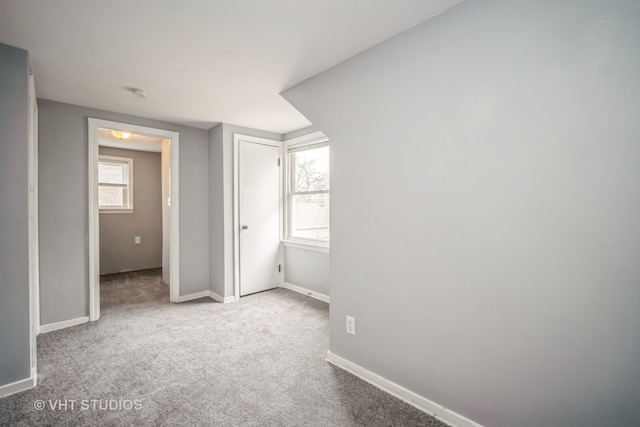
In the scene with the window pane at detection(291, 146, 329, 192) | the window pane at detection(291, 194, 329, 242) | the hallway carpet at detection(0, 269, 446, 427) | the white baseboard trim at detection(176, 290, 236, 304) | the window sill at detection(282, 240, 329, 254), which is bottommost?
the hallway carpet at detection(0, 269, 446, 427)

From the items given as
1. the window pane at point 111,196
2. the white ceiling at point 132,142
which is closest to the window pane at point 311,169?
the white ceiling at point 132,142

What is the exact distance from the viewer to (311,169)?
394 centimetres

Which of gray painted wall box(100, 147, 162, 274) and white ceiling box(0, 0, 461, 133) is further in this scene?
gray painted wall box(100, 147, 162, 274)

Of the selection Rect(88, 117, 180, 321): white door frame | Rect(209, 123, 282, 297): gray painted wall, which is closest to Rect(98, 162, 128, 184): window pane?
Rect(88, 117, 180, 321): white door frame

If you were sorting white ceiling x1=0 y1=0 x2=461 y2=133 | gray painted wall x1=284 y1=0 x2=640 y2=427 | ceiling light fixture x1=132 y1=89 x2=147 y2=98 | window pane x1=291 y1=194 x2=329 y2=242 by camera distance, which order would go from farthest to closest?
window pane x1=291 y1=194 x2=329 y2=242 < ceiling light fixture x1=132 y1=89 x2=147 y2=98 < white ceiling x1=0 y1=0 x2=461 y2=133 < gray painted wall x1=284 y1=0 x2=640 y2=427

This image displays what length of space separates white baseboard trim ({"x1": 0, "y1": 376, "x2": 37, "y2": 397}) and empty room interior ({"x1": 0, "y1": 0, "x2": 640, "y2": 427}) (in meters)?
0.02

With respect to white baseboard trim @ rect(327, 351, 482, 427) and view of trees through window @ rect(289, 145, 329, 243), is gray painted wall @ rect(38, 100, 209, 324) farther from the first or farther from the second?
white baseboard trim @ rect(327, 351, 482, 427)

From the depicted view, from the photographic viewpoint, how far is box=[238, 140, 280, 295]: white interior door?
3.89m

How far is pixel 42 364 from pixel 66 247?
3.92 feet

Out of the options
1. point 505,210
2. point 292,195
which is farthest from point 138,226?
point 505,210

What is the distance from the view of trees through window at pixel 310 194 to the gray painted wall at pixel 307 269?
8.4 inches

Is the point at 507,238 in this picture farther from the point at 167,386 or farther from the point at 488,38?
the point at 167,386

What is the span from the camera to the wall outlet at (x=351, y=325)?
2.17m

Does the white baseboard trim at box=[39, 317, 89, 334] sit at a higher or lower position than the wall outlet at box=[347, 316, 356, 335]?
lower
